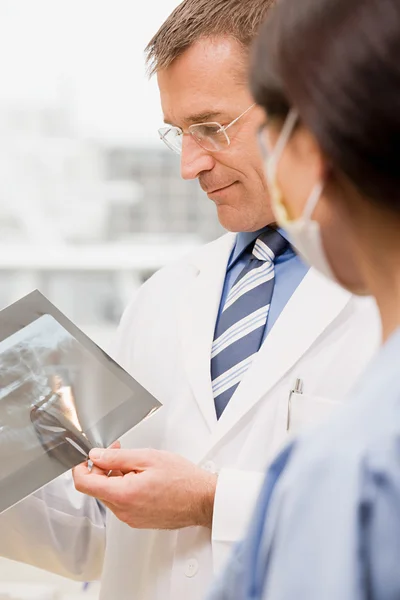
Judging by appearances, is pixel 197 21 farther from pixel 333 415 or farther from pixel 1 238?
pixel 1 238

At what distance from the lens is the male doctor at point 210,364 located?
44.6 inches

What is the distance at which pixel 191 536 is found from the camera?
1.21m

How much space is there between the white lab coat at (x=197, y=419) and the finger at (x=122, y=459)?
0.11 metres

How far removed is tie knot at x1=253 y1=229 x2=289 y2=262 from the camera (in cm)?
133

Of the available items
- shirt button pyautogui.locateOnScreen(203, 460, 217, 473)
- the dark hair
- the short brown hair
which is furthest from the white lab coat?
the dark hair

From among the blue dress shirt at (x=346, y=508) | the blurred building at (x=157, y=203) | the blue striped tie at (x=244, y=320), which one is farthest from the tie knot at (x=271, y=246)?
the blurred building at (x=157, y=203)

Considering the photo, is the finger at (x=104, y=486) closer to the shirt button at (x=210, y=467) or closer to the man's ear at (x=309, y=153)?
the shirt button at (x=210, y=467)

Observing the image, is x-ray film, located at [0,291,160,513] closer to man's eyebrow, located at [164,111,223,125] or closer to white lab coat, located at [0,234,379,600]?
white lab coat, located at [0,234,379,600]

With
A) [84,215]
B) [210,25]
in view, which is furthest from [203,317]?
[84,215]

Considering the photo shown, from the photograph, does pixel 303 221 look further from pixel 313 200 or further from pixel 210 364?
pixel 210 364

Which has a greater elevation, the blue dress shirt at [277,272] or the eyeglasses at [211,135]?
the eyeglasses at [211,135]

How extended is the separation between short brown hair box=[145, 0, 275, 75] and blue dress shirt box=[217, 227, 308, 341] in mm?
319

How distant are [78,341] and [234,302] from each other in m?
0.28

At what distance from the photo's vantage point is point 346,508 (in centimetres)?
48
